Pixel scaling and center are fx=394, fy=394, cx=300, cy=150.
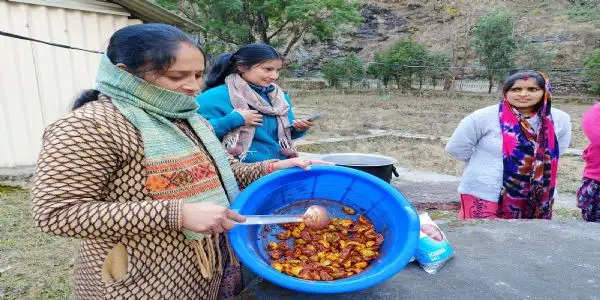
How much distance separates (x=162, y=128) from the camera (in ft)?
3.56

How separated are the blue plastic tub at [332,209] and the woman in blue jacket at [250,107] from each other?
0.76 meters

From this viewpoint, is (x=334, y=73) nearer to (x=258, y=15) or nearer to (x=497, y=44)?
(x=258, y=15)

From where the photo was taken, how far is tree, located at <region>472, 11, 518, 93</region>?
13.6m

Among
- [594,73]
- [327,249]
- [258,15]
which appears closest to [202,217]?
[327,249]

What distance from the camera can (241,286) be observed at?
4.76 feet

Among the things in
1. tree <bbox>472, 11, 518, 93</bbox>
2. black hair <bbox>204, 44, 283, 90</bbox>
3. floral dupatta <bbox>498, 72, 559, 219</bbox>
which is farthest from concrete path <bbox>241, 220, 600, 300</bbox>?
tree <bbox>472, 11, 518, 93</bbox>

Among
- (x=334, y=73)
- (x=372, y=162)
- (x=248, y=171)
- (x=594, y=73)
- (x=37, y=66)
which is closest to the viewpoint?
(x=248, y=171)

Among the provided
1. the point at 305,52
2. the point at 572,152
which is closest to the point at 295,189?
the point at 572,152

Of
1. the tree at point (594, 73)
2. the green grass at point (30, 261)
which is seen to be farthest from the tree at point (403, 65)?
the green grass at point (30, 261)

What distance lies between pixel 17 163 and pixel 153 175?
4692 mm

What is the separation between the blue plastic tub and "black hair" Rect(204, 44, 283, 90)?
99 cm

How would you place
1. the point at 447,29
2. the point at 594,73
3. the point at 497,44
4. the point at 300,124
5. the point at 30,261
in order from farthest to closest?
the point at 447,29 < the point at 497,44 < the point at 594,73 < the point at 30,261 < the point at 300,124

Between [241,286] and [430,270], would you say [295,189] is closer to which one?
[241,286]

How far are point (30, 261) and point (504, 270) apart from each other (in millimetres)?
2931
